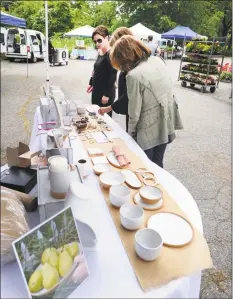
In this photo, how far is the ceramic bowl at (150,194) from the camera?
3.77 ft

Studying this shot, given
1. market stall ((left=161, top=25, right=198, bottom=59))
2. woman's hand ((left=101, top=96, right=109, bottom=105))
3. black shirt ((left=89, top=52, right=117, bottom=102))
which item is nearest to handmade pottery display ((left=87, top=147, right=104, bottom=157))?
woman's hand ((left=101, top=96, right=109, bottom=105))

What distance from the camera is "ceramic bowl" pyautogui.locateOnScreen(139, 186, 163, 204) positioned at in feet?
3.77

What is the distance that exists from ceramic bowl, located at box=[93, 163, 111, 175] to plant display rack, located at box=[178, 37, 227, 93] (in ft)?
22.7

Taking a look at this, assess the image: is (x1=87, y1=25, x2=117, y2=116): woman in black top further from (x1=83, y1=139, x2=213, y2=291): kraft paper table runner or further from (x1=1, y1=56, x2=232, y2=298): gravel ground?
(x1=83, y1=139, x2=213, y2=291): kraft paper table runner

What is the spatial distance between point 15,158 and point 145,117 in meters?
0.92

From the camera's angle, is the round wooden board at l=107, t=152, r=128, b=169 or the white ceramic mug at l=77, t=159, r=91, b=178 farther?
the round wooden board at l=107, t=152, r=128, b=169

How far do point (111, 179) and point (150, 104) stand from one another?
2.32ft

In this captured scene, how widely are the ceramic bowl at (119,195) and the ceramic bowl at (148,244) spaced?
206 millimetres

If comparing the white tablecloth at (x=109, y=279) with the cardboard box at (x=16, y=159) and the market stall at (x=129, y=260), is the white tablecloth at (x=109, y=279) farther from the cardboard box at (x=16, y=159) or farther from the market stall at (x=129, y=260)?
the cardboard box at (x=16, y=159)

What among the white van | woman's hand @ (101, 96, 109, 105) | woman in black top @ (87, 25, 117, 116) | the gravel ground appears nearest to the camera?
the white van

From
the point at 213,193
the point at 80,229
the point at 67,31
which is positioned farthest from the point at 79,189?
the point at 213,193

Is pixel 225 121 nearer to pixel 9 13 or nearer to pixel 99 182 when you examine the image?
pixel 99 182

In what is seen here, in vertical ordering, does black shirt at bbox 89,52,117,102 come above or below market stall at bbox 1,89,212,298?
above

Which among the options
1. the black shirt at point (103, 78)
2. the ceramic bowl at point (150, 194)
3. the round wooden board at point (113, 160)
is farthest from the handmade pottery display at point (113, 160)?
the black shirt at point (103, 78)
